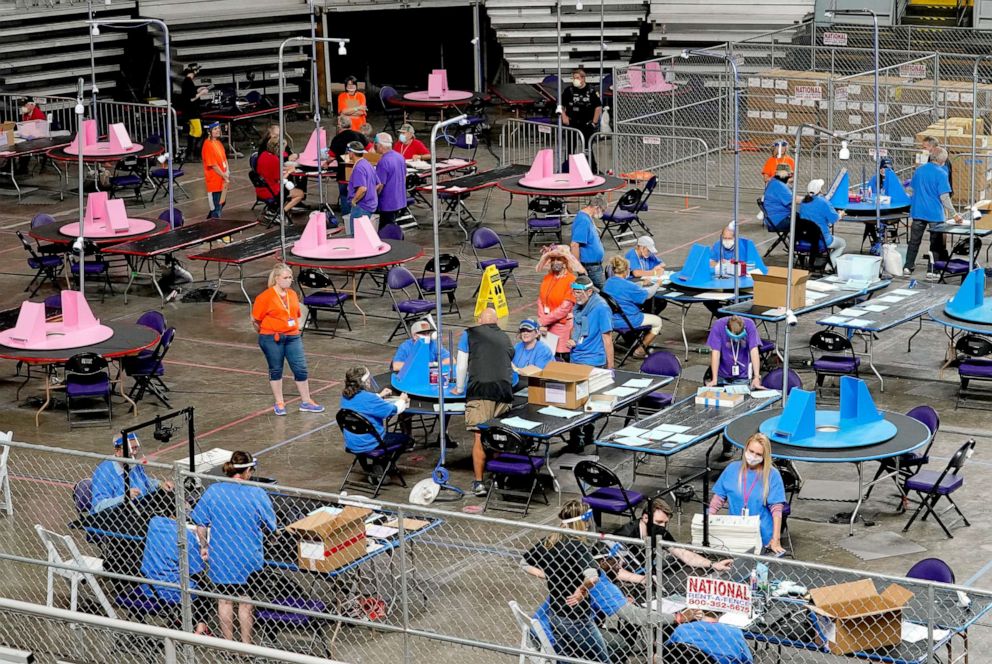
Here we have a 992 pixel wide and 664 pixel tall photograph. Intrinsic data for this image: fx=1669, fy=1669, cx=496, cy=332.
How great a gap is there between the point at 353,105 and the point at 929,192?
37.8 ft

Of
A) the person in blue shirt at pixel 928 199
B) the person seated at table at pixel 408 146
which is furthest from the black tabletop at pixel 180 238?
the person in blue shirt at pixel 928 199

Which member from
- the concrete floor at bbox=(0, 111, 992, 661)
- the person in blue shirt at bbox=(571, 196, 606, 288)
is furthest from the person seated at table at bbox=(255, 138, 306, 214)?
the person in blue shirt at bbox=(571, 196, 606, 288)

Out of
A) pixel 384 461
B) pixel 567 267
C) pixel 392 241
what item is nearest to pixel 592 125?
pixel 392 241

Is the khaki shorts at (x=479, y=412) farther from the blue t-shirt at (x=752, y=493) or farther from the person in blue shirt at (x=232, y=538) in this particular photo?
the person in blue shirt at (x=232, y=538)

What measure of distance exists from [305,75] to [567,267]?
2258cm

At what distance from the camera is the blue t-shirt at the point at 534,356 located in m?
16.2

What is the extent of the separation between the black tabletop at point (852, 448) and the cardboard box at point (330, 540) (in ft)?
12.0

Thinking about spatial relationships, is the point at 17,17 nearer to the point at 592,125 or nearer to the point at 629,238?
the point at 592,125

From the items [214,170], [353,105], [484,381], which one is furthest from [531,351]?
[353,105]

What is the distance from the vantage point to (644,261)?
67.2ft

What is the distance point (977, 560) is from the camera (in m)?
13.9

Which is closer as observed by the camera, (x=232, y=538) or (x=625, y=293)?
(x=232, y=538)

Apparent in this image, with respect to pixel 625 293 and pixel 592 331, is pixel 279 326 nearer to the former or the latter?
pixel 592 331

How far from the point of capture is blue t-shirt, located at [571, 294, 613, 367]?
692 inches
